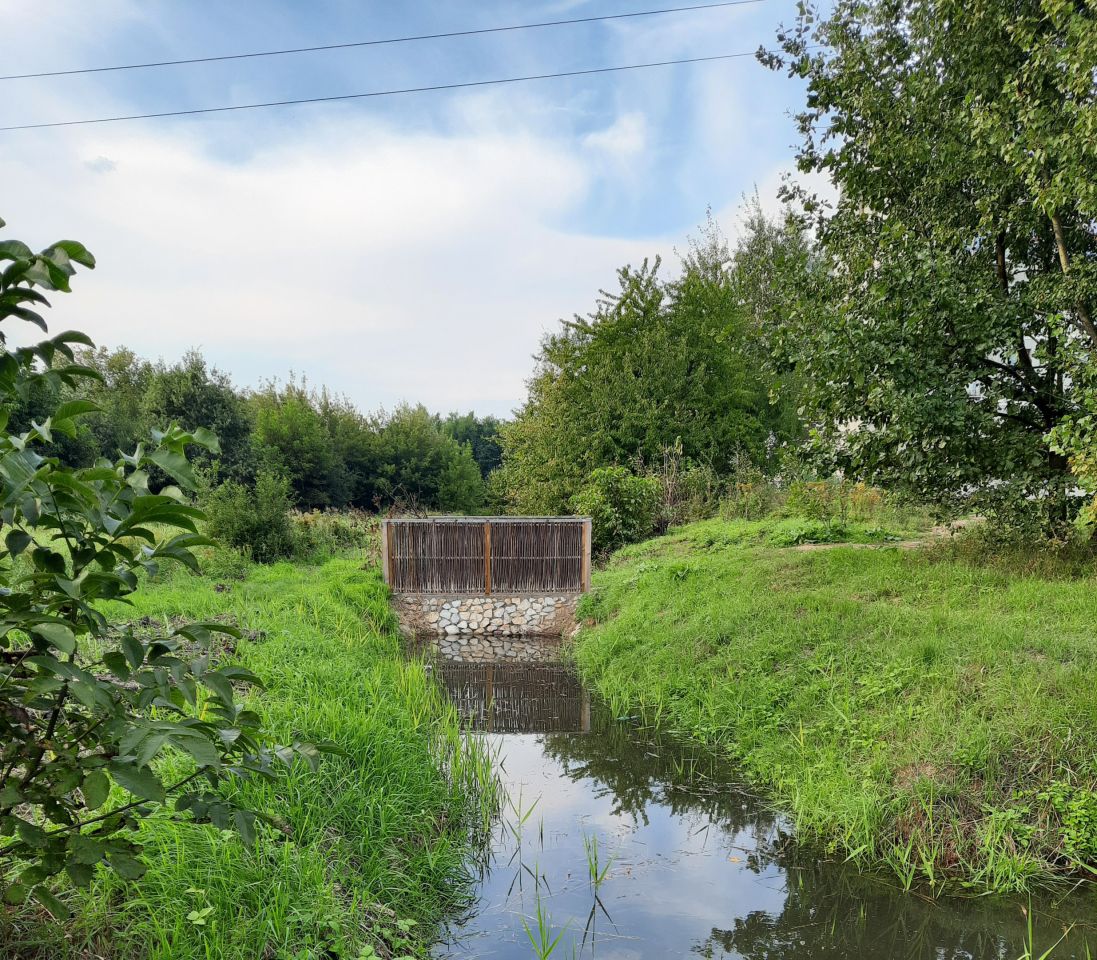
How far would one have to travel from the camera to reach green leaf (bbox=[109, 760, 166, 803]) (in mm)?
1261

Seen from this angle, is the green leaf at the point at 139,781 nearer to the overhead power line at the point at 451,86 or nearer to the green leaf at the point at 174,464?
the green leaf at the point at 174,464

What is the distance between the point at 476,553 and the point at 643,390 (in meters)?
8.65

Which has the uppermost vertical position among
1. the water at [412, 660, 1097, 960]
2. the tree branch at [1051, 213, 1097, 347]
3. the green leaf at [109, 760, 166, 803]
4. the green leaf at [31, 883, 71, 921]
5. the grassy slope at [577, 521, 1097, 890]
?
the tree branch at [1051, 213, 1097, 347]

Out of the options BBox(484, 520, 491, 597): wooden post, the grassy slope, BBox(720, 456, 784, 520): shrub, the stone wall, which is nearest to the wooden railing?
BBox(484, 520, 491, 597): wooden post

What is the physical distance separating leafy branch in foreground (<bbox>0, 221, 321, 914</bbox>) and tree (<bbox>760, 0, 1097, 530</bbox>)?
7.26 meters

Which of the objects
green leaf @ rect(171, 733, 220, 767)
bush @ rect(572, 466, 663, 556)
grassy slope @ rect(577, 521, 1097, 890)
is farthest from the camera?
bush @ rect(572, 466, 663, 556)

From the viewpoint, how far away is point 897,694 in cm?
554

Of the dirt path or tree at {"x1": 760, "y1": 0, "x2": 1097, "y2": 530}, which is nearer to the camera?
tree at {"x1": 760, "y1": 0, "x2": 1097, "y2": 530}

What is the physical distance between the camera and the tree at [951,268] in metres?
7.12

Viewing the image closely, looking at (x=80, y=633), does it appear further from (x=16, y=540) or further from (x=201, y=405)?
(x=201, y=405)

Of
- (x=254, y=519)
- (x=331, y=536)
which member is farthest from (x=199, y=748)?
(x=331, y=536)

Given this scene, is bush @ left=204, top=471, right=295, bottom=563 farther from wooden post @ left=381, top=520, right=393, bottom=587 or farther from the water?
the water

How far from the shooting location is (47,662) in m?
1.29

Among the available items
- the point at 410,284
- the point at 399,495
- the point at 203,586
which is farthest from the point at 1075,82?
the point at 399,495
